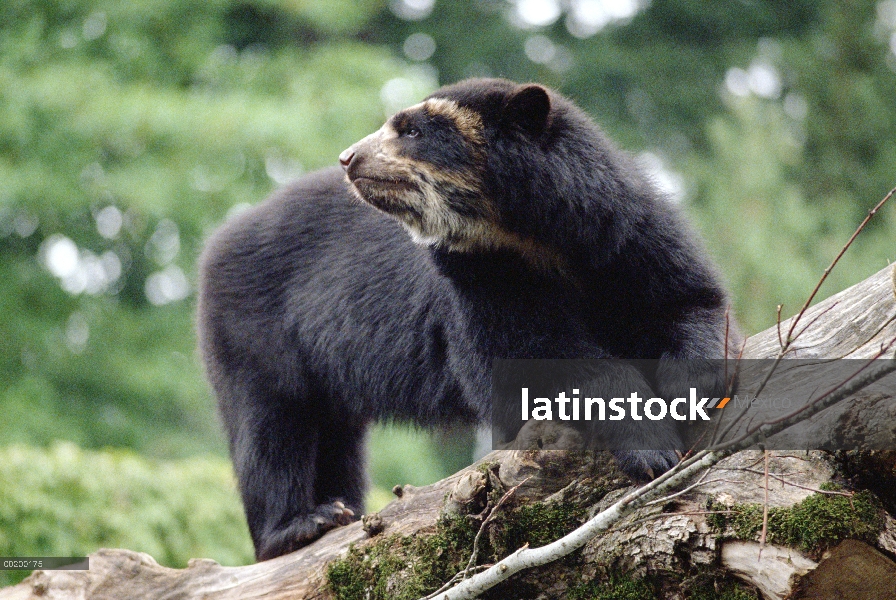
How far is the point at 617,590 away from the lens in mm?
3201

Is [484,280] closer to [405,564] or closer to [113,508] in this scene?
[405,564]

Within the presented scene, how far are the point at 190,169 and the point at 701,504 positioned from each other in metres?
8.91

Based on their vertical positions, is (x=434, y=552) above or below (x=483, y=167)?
below

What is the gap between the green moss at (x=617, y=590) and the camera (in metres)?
3.17

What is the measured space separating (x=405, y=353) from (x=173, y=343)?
7623 millimetres

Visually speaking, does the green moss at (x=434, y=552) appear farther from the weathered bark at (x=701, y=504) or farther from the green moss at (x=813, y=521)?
the green moss at (x=813, y=521)

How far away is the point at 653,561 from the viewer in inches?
123

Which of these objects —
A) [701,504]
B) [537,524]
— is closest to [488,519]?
[537,524]

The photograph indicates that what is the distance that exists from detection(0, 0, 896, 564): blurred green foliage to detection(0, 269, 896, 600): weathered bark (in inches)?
165

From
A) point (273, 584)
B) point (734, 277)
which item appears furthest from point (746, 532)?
point (734, 277)

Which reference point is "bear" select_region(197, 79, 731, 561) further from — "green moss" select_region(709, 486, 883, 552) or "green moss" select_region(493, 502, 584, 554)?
"green moss" select_region(709, 486, 883, 552)

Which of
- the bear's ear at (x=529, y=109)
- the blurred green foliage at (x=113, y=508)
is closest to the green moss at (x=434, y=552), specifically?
the bear's ear at (x=529, y=109)

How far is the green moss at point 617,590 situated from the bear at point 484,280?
14.7 inches

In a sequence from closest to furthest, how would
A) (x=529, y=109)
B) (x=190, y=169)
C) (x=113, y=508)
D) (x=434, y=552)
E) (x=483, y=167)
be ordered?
(x=434, y=552)
(x=529, y=109)
(x=483, y=167)
(x=113, y=508)
(x=190, y=169)
